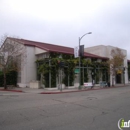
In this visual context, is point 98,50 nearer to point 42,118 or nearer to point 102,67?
point 102,67

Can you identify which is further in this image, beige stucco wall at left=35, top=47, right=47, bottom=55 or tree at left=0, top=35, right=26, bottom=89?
beige stucco wall at left=35, top=47, right=47, bottom=55

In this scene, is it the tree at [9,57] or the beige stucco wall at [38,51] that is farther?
the beige stucco wall at [38,51]

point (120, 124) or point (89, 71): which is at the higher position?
point (89, 71)

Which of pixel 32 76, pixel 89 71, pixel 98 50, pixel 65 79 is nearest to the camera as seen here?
pixel 65 79

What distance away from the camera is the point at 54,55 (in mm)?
23312

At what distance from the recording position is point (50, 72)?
2228 cm

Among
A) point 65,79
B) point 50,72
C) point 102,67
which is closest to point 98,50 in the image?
point 102,67

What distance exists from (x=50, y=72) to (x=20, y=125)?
16.5 metres

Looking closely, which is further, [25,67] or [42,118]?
[25,67]

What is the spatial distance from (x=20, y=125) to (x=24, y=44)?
68.2 feet

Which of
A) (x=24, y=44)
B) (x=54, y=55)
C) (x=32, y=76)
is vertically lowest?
(x=32, y=76)

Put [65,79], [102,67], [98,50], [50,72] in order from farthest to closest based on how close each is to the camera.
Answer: [98,50]
[102,67]
[65,79]
[50,72]

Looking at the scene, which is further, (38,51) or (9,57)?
(38,51)

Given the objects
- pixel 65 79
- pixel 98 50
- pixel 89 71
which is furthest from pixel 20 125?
pixel 98 50
